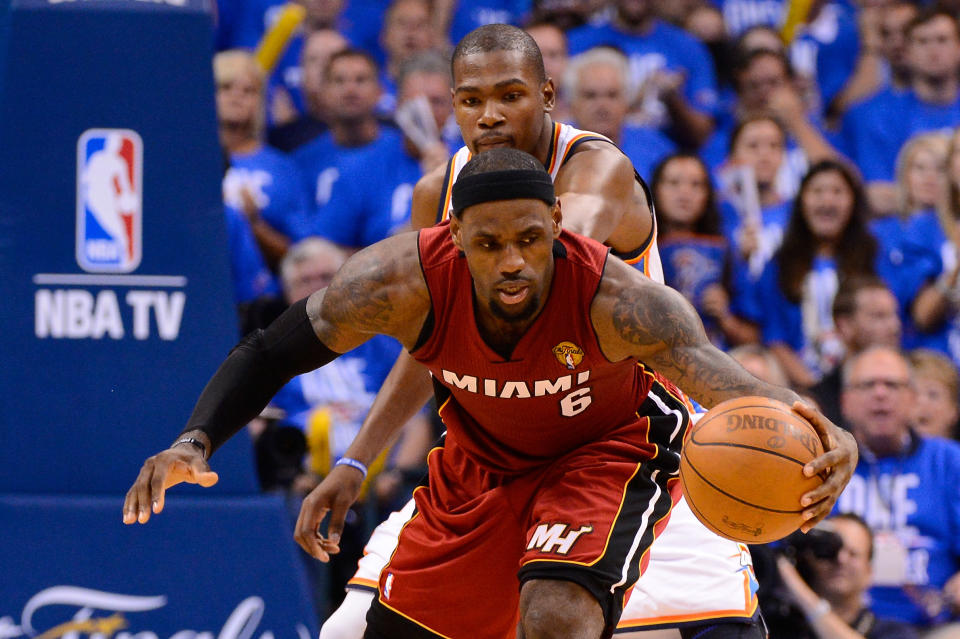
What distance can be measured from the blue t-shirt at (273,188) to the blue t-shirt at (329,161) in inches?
5.8

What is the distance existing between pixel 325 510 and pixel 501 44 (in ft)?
5.02

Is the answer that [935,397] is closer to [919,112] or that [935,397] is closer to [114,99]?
[919,112]

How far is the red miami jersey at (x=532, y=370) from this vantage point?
12.0 feet

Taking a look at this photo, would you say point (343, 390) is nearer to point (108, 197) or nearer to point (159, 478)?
→ point (108, 197)

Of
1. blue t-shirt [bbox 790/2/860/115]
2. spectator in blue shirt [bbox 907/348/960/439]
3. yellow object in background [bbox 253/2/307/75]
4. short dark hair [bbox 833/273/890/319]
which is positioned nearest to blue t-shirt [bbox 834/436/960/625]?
spectator in blue shirt [bbox 907/348/960/439]

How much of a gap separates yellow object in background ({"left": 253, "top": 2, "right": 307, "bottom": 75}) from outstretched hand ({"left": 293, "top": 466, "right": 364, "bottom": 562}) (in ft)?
16.4

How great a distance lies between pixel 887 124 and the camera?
953cm

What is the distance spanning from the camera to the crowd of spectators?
21.9 feet

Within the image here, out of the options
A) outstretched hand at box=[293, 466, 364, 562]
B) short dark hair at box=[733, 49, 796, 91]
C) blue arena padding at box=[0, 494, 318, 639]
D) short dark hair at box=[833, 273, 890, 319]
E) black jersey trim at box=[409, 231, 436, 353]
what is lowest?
blue arena padding at box=[0, 494, 318, 639]

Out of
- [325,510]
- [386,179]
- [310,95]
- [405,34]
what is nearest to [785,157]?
[405,34]

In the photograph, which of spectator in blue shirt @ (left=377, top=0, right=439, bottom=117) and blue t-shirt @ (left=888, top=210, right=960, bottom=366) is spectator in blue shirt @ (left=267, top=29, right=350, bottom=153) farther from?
blue t-shirt @ (left=888, top=210, right=960, bottom=366)

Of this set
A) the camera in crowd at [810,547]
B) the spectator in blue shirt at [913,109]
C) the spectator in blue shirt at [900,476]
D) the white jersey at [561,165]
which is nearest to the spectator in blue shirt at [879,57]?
the spectator in blue shirt at [913,109]

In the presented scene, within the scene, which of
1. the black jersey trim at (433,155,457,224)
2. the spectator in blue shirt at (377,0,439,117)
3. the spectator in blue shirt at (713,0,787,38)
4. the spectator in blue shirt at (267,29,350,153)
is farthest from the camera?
the spectator in blue shirt at (713,0,787,38)

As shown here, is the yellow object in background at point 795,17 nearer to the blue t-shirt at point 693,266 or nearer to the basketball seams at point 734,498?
the blue t-shirt at point 693,266
